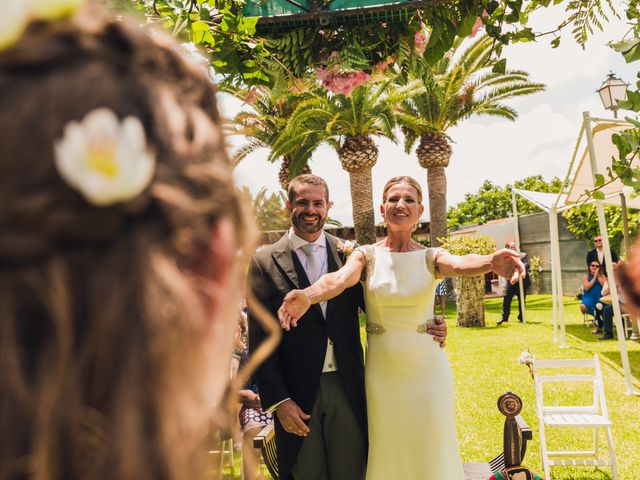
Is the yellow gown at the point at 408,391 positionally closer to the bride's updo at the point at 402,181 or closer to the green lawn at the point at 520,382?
the bride's updo at the point at 402,181

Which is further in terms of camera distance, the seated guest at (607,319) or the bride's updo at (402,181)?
the seated guest at (607,319)

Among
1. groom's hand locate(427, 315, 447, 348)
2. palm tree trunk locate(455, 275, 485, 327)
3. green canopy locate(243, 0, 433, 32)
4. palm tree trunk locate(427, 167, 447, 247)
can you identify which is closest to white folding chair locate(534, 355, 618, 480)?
groom's hand locate(427, 315, 447, 348)

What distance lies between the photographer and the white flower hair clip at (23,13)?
0.56m

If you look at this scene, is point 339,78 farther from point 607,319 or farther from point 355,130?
point 355,130

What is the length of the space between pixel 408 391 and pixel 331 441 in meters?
0.58

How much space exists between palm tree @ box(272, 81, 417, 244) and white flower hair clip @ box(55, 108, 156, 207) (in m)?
13.4

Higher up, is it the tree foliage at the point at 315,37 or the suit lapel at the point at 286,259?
the tree foliage at the point at 315,37

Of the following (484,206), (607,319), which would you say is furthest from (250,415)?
(484,206)

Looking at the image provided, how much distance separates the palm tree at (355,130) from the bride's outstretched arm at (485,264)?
10840 mm

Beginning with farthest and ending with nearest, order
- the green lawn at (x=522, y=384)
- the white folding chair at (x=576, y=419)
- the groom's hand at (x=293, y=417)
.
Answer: the green lawn at (x=522, y=384) → the white folding chair at (x=576, y=419) → the groom's hand at (x=293, y=417)

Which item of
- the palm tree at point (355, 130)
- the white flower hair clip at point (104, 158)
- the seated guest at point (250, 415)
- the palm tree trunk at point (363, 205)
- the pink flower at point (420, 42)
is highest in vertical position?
the palm tree at point (355, 130)

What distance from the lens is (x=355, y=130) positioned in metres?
16.3

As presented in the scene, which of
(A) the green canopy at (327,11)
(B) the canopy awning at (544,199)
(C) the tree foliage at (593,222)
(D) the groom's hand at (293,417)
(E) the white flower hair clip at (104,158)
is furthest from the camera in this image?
(C) the tree foliage at (593,222)

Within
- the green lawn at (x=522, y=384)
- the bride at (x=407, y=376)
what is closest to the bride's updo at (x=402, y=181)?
the bride at (x=407, y=376)
